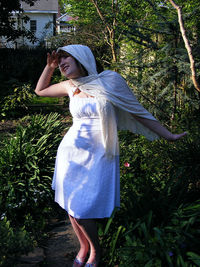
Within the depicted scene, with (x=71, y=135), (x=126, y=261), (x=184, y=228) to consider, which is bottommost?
(x=126, y=261)

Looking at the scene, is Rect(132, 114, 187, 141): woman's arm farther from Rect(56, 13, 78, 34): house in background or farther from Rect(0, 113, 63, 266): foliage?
Rect(56, 13, 78, 34): house in background

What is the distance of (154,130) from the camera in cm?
254

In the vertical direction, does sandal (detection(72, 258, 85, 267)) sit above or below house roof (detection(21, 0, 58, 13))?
below

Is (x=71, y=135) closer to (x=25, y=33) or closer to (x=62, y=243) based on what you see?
(x=62, y=243)

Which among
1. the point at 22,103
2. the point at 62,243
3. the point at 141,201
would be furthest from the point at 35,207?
the point at 22,103

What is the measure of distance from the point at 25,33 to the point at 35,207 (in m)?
9.83

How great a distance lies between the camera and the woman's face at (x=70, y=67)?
249cm

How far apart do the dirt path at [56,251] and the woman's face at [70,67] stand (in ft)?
5.61

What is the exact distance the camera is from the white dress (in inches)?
95.3

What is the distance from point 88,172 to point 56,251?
1153mm

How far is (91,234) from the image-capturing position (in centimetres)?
253

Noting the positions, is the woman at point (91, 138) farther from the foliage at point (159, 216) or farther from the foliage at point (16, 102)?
the foliage at point (16, 102)

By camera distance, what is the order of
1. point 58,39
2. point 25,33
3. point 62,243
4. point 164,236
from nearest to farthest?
point 164,236 < point 62,243 < point 25,33 < point 58,39

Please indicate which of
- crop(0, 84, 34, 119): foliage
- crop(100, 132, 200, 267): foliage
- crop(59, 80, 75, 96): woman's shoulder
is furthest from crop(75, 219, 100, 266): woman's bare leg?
crop(0, 84, 34, 119): foliage
